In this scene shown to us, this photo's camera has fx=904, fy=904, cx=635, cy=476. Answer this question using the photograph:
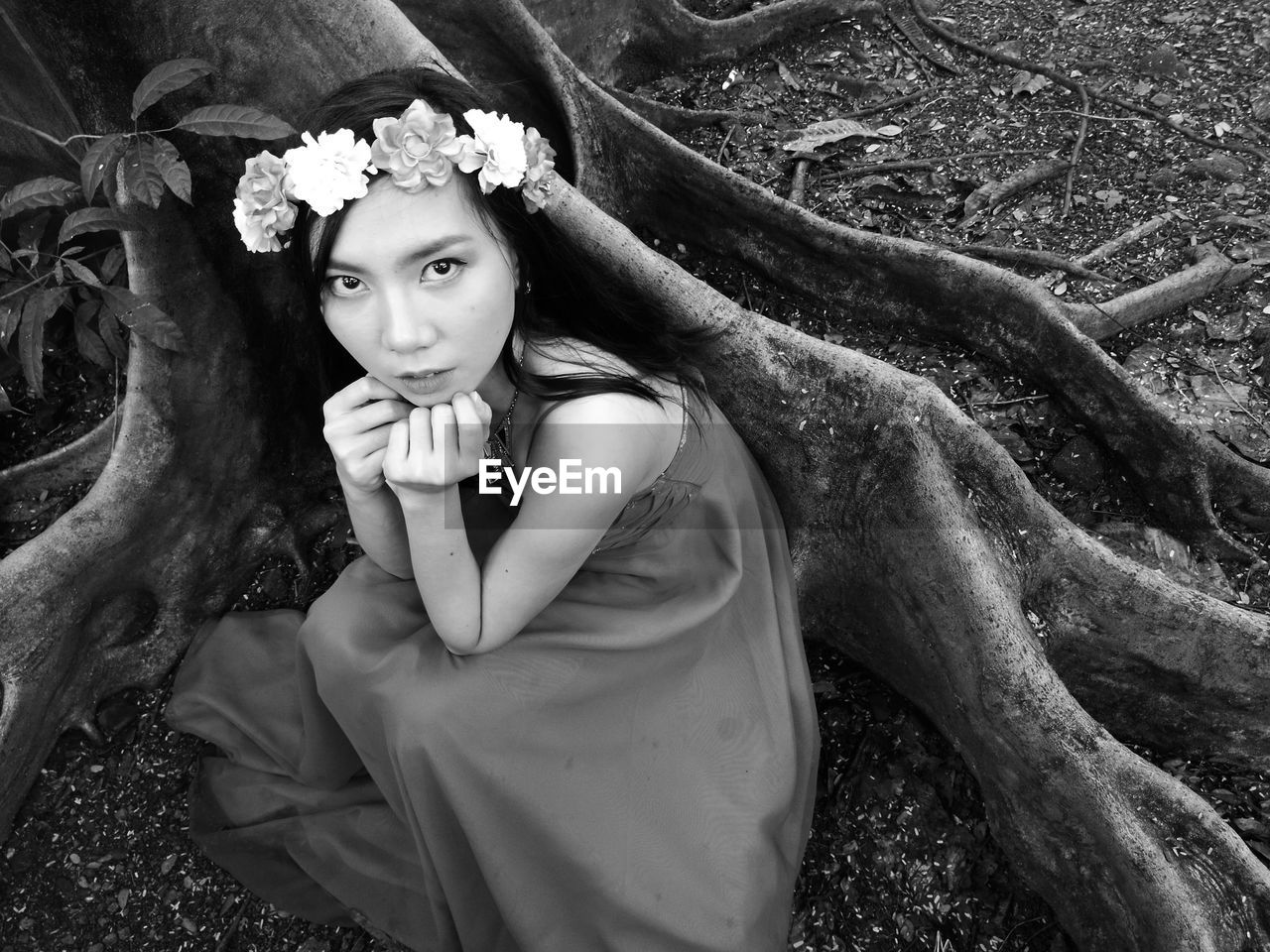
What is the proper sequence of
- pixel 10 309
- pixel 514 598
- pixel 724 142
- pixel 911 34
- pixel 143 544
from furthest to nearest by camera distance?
pixel 911 34 < pixel 724 142 < pixel 143 544 < pixel 10 309 < pixel 514 598

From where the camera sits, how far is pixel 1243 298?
317 centimetres

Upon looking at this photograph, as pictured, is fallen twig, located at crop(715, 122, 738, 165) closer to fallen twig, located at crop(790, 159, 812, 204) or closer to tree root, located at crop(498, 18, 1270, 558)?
fallen twig, located at crop(790, 159, 812, 204)

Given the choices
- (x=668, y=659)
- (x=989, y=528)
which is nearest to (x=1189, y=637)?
(x=989, y=528)

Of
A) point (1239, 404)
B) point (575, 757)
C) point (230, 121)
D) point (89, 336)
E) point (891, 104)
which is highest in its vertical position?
point (230, 121)

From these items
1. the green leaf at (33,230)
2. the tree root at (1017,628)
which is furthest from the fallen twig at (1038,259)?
the green leaf at (33,230)

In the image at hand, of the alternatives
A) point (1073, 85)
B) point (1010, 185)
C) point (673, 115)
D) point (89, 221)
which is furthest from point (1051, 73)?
point (89, 221)

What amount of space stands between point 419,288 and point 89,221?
1.06 metres

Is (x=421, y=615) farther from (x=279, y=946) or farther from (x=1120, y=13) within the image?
(x=1120, y=13)

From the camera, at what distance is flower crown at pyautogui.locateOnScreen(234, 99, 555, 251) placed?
160cm

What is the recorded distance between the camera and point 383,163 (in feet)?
5.31

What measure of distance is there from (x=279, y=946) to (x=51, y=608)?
1068mm

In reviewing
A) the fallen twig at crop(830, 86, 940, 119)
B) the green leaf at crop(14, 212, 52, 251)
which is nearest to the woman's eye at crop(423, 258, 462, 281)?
the green leaf at crop(14, 212, 52, 251)

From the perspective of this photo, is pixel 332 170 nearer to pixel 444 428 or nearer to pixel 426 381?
pixel 426 381

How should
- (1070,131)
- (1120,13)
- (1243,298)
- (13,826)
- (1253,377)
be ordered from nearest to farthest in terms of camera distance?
(13,826) < (1253,377) < (1243,298) < (1070,131) < (1120,13)
